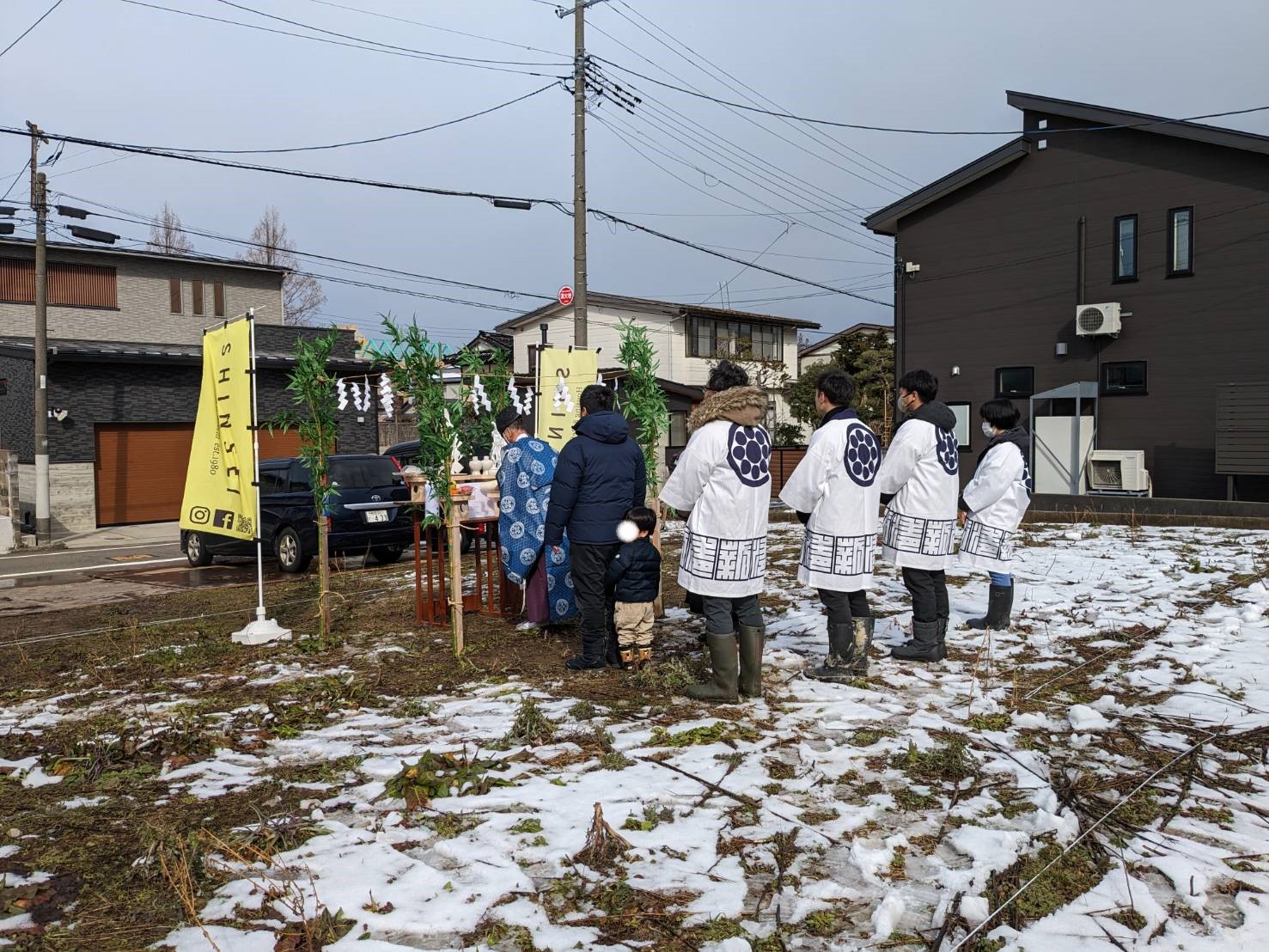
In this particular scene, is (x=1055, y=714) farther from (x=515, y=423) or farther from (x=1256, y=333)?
(x=1256, y=333)

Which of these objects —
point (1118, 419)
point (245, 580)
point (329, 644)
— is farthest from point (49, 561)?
point (1118, 419)

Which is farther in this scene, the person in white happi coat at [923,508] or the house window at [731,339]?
the house window at [731,339]

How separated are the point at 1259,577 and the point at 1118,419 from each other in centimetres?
1026

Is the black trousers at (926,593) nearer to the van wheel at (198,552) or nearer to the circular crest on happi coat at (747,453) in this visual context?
the circular crest on happi coat at (747,453)

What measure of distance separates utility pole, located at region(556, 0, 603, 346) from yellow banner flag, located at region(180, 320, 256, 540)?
951 centimetres

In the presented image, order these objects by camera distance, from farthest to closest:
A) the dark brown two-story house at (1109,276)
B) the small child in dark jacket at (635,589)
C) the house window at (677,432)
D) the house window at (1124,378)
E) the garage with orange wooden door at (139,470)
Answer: the house window at (677,432) → the garage with orange wooden door at (139,470) → the house window at (1124,378) → the dark brown two-story house at (1109,276) → the small child in dark jacket at (635,589)

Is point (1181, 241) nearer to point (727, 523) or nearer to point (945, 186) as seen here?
point (945, 186)

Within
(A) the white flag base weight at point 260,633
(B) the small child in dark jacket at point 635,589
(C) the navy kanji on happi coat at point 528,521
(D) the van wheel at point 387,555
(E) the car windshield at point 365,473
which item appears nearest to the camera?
(B) the small child in dark jacket at point 635,589

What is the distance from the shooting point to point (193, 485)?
726 centimetres

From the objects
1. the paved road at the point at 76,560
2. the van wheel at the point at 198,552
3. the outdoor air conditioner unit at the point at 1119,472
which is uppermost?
the outdoor air conditioner unit at the point at 1119,472

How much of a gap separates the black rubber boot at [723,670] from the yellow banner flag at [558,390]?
3765 millimetres

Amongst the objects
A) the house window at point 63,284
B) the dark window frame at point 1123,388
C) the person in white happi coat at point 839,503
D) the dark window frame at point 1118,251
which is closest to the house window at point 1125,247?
the dark window frame at point 1118,251

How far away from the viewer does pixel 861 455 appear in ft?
17.4

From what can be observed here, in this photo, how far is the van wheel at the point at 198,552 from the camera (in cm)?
1380
